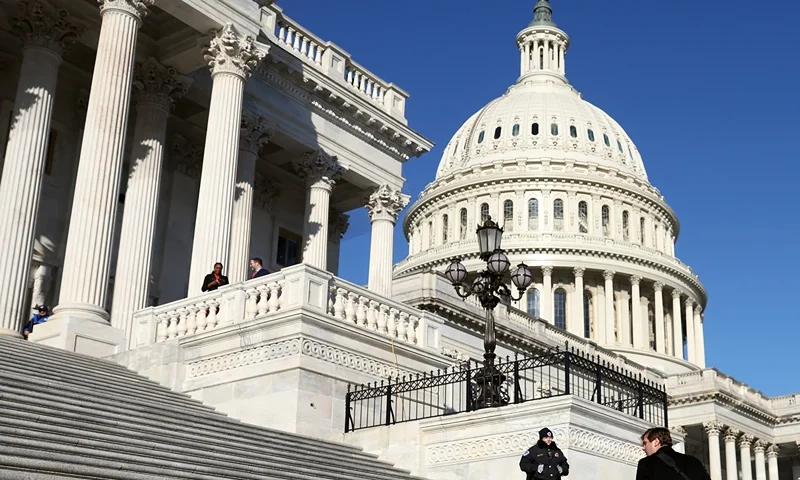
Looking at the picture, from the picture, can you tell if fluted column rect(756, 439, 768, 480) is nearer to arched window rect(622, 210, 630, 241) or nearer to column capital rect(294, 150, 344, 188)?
arched window rect(622, 210, 630, 241)

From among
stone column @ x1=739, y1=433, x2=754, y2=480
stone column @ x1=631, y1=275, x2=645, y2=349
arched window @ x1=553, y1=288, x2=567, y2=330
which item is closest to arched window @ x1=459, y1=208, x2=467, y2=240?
arched window @ x1=553, y1=288, x2=567, y2=330

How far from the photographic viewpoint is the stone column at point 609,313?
8862 centimetres

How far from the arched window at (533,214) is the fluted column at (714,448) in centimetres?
3312

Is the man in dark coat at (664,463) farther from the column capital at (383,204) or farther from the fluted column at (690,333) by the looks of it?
the fluted column at (690,333)

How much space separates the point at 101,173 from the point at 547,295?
69988 mm

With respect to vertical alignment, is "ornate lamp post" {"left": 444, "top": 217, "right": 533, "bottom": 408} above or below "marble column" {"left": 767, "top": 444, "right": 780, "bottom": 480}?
below

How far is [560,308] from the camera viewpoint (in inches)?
3565

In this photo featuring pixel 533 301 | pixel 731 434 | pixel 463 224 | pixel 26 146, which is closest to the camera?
pixel 26 146

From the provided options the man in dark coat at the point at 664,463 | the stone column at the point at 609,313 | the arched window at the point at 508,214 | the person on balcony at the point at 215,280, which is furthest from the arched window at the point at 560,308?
the man in dark coat at the point at 664,463

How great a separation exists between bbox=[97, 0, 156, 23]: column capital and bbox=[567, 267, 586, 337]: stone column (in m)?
67.0

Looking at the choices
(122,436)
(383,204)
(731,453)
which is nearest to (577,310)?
(731,453)

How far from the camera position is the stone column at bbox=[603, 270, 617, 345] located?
291 feet

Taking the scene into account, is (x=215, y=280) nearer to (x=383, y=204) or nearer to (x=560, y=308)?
(x=383, y=204)

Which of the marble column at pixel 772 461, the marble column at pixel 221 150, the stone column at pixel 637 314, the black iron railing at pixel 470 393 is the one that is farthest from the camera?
the stone column at pixel 637 314
